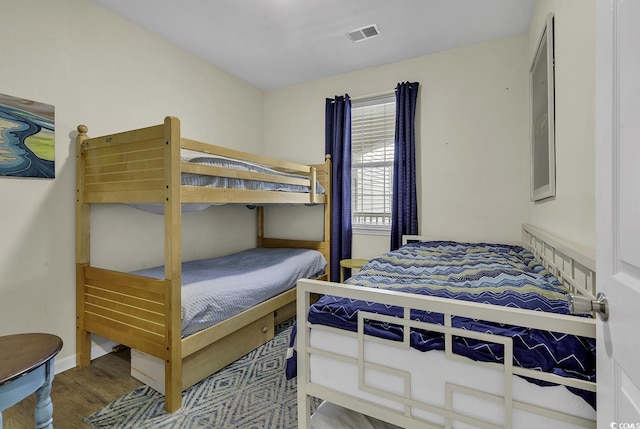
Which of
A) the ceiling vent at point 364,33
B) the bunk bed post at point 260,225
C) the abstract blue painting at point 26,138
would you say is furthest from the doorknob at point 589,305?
the bunk bed post at point 260,225

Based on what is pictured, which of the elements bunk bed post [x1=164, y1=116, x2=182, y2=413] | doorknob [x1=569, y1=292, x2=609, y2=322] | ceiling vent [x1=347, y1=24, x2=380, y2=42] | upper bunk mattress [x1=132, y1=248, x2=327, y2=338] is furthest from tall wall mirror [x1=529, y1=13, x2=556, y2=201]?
bunk bed post [x1=164, y1=116, x2=182, y2=413]

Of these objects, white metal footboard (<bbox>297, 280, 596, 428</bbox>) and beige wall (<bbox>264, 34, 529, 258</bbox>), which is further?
beige wall (<bbox>264, 34, 529, 258</bbox>)

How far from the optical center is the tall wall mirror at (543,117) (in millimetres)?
1737

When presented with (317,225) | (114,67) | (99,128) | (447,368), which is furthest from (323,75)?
(447,368)

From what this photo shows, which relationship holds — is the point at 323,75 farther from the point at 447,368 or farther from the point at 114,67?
the point at 447,368

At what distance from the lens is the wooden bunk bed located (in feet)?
5.20

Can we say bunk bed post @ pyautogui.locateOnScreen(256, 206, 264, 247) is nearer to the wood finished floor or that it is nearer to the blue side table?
the wood finished floor

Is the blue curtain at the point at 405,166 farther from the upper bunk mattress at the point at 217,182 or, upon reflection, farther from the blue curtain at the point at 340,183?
the upper bunk mattress at the point at 217,182

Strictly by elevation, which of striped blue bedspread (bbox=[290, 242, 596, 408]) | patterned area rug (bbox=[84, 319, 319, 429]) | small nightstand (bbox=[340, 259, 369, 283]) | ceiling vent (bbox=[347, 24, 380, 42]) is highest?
ceiling vent (bbox=[347, 24, 380, 42])

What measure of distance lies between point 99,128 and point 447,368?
2549mm

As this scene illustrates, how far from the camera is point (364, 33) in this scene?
8.46 ft

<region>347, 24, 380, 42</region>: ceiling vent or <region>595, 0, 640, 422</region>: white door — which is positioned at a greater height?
<region>347, 24, 380, 42</region>: ceiling vent

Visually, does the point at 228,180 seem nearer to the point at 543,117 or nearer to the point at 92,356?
the point at 92,356

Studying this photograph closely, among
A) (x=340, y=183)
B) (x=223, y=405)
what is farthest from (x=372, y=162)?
(x=223, y=405)
